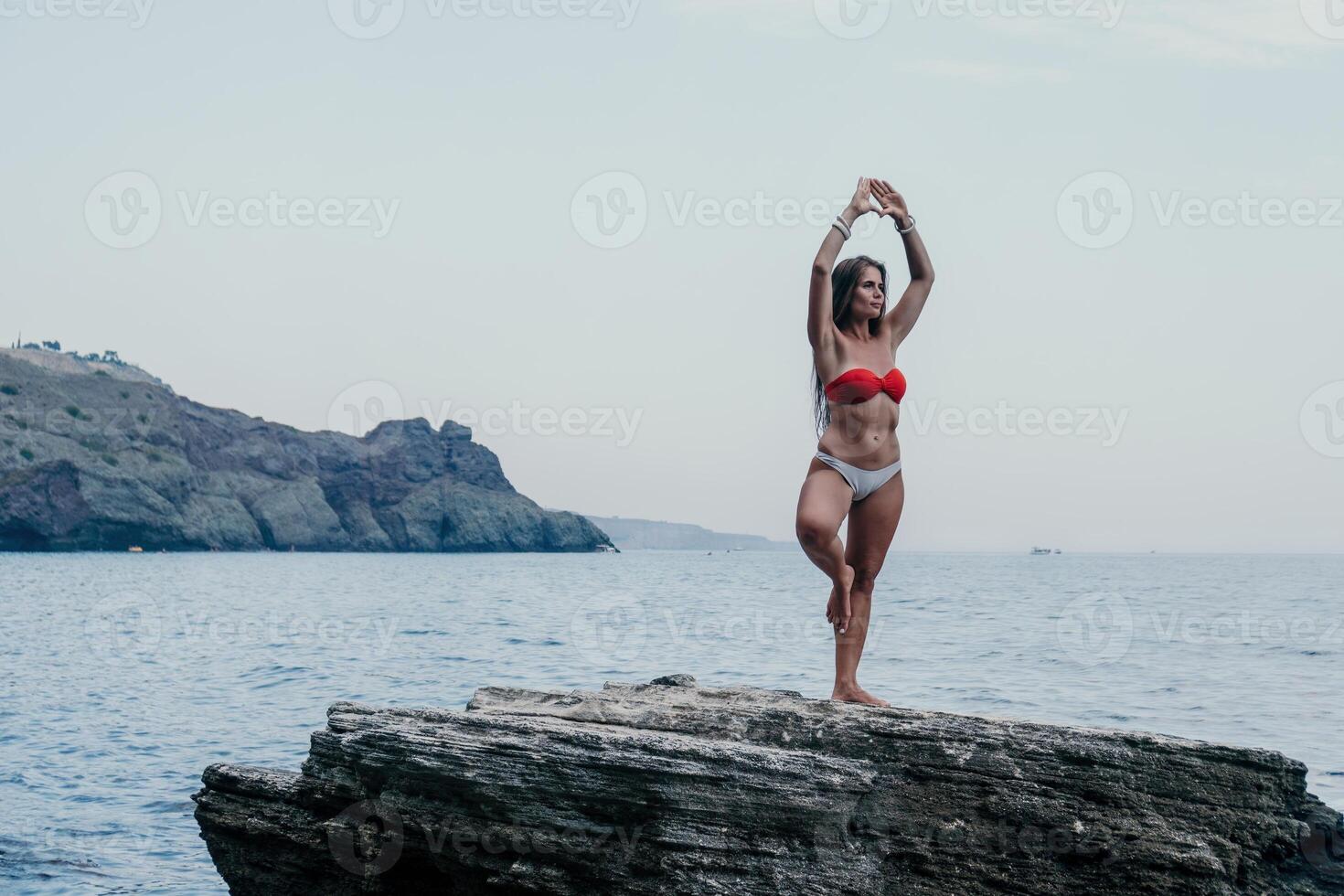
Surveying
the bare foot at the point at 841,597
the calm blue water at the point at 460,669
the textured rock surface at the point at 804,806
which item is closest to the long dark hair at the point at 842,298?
the bare foot at the point at 841,597

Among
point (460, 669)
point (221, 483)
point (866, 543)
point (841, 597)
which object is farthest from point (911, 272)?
point (221, 483)

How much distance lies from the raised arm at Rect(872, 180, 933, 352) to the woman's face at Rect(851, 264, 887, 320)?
22 centimetres

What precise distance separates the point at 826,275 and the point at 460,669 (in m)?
20.6

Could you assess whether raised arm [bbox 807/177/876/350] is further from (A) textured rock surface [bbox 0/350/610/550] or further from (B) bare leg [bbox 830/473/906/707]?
(A) textured rock surface [bbox 0/350/610/550]

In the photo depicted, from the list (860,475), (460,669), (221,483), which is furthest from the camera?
(221,483)

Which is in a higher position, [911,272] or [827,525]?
[911,272]

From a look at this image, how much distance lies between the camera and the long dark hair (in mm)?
7863

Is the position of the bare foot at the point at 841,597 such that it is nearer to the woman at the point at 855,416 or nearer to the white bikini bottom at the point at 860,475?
the woman at the point at 855,416

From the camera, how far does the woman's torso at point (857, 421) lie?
7727 millimetres

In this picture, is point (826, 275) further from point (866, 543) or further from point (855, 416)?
point (866, 543)

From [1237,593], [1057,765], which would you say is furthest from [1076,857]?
[1237,593]

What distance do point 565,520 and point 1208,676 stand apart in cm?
14766

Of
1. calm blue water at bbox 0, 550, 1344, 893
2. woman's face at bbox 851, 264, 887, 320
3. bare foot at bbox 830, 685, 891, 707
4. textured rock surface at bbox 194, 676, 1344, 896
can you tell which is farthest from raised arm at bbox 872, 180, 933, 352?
calm blue water at bbox 0, 550, 1344, 893

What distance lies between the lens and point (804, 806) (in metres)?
6.61
